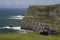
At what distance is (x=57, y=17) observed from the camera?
385 feet

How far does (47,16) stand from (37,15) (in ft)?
18.7

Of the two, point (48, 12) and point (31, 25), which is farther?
point (48, 12)

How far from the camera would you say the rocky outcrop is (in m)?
110

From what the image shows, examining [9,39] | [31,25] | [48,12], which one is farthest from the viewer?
[48,12]

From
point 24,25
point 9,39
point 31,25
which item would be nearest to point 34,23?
point 31,25

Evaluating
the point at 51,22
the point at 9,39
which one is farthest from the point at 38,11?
the point at 9,39

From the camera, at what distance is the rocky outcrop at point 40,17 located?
110 m

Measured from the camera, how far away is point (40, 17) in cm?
12050

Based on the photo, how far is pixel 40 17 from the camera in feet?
395

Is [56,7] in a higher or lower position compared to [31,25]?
higher

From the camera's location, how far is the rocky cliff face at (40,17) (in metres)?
110

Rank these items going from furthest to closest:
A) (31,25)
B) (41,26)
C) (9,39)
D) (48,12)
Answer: (48,12) → (31,25) → (41,26) → (9,39)

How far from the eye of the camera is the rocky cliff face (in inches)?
4327

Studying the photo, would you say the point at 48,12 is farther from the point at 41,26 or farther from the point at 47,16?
the point at 41,26
